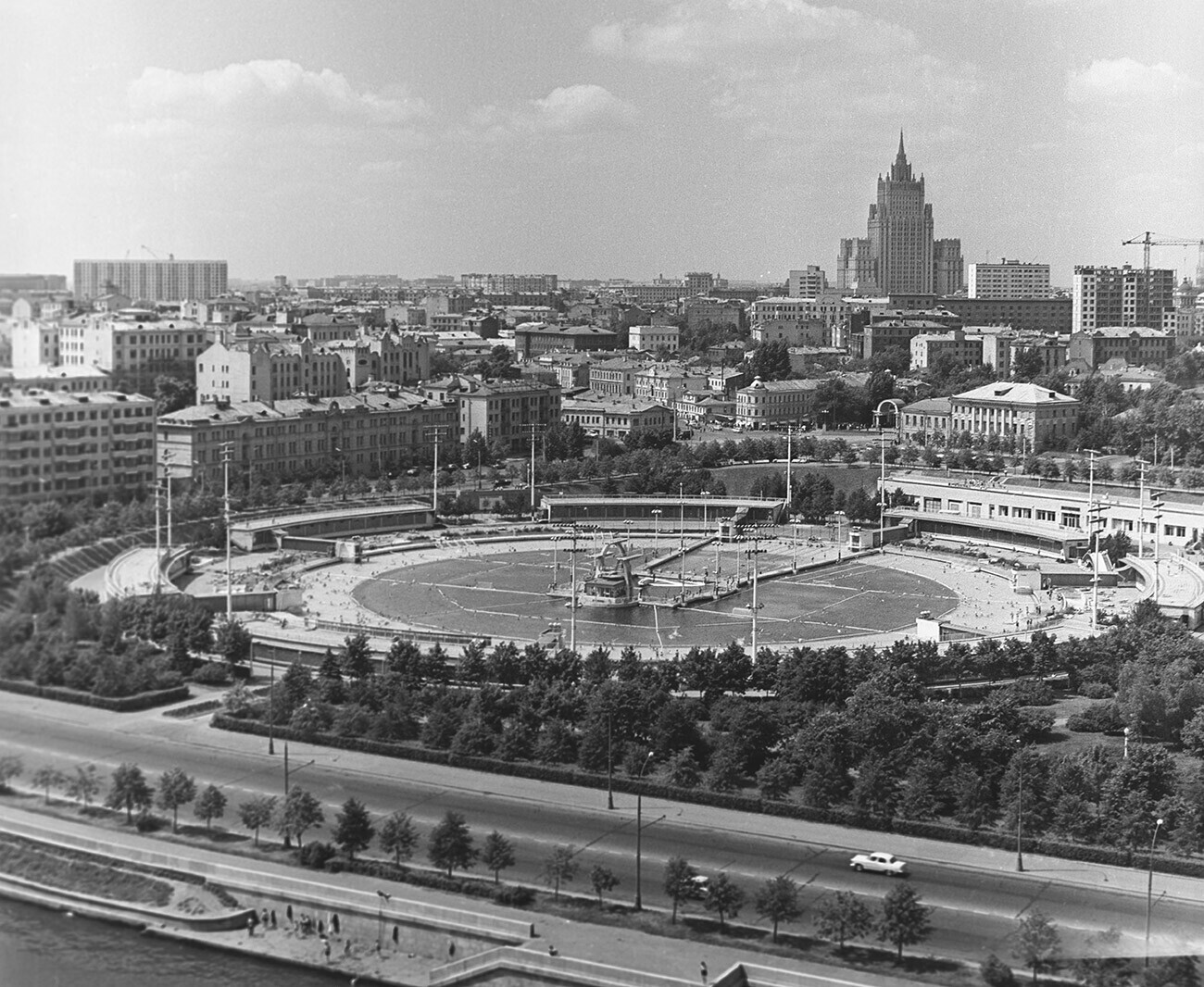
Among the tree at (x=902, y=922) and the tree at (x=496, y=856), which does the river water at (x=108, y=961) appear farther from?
the tree at (x=902, y=922)

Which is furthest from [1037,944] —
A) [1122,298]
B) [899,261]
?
[899,261]

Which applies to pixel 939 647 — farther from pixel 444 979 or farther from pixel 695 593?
pixel 444 979

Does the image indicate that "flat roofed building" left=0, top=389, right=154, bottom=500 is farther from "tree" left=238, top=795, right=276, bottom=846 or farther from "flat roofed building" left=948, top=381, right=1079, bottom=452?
"flat roofed building" left=948, top=381, right=1079, bottom=452

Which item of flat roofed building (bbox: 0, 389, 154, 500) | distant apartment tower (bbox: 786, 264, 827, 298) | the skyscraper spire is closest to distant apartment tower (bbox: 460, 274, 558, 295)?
distant apartment tower (bbox: 786, 264, 827, 298)

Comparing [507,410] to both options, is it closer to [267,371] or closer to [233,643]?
[267,371]

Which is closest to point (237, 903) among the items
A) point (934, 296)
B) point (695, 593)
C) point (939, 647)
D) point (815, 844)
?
point (815, 844)
